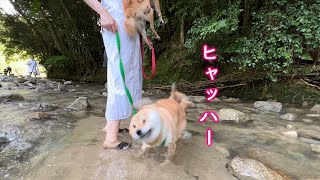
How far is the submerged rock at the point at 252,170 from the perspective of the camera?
2293 millimetres

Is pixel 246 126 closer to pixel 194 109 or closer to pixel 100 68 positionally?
pixel 194 109

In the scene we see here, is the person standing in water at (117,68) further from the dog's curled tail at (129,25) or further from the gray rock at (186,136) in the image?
the gray rock at (186,136)

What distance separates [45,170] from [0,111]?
2.77 metres

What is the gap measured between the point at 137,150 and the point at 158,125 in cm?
61

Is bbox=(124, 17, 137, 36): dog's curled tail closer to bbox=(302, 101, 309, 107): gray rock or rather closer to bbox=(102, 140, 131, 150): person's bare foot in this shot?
bbox=(102, 140, 131, 150): person's bare foot

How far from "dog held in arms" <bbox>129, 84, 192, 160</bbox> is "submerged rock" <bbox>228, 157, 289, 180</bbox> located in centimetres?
52

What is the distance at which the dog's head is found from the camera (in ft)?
7.09

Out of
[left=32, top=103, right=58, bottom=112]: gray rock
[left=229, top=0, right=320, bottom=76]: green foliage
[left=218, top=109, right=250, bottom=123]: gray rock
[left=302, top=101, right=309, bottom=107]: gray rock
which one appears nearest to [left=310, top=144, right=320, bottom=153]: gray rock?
[left=218, top=109, right=250, bottom=123]: gray rock

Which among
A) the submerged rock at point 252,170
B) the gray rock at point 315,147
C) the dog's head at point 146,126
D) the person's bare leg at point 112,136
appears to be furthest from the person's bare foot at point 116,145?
the gray rock at point 315,147

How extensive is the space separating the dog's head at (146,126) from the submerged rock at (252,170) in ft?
2.31

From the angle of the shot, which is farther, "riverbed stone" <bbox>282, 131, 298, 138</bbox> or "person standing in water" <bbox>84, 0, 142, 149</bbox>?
"riverbed stone" <bbox>282, 131, 298, 138</bbox>

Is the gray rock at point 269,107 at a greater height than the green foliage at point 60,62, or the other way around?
the green foliage at point 60,62

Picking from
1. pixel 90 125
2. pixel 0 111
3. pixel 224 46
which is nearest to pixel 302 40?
pixel 224 46

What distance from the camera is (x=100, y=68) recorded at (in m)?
13.2
